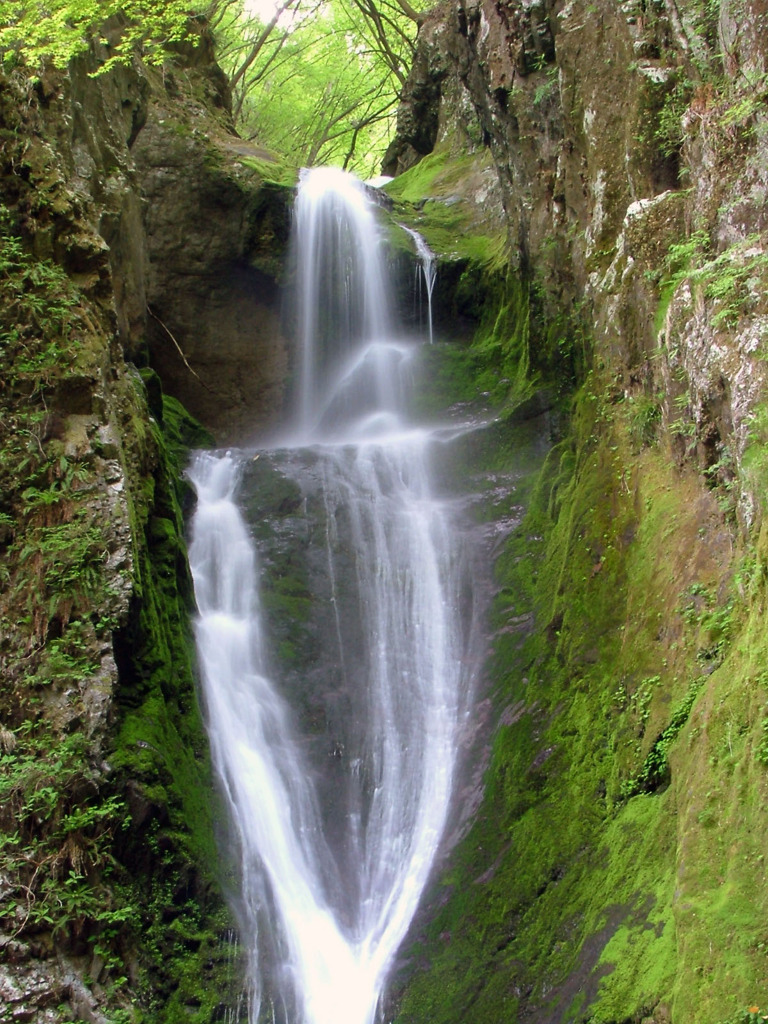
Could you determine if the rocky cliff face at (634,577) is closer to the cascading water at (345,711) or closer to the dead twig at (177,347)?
the cascading water at (345,711)

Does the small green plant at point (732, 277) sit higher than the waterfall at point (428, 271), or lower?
lower

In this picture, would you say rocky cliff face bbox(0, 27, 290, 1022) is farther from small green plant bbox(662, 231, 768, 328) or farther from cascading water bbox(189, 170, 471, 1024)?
small green plant bbox(662, 231, 768, 328)

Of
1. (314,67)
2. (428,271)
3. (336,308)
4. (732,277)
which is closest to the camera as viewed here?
(732,277)

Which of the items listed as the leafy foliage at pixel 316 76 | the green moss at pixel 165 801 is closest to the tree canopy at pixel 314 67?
the leafy foliage at pixel 316 76

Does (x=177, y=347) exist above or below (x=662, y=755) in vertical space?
above

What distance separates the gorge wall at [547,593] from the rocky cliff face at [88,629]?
1.1 inches

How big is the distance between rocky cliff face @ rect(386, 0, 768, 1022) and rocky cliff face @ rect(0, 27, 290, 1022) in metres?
2.35

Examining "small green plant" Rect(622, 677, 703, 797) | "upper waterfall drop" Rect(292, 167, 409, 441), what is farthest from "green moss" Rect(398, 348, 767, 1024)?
"upper waterfall drop" Rect(292, 167, 409, 441)

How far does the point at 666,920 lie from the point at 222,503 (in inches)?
314

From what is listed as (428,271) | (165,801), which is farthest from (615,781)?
(428,271)

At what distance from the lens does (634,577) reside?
8422 mm

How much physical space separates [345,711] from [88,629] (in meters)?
3.26

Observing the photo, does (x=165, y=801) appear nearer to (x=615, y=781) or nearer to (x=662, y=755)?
(x=615, y=781)

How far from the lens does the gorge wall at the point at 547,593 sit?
6129mm
